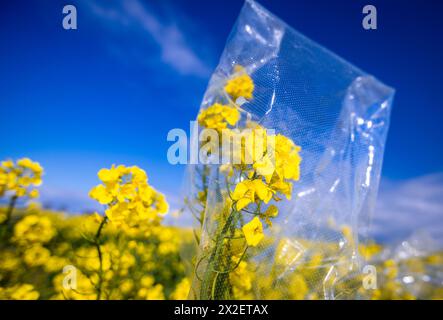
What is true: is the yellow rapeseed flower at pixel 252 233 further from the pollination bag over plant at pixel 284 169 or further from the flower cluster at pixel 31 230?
the flower cluster at pixel 31 230

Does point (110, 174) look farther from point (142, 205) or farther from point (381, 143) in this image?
point (381, 143)

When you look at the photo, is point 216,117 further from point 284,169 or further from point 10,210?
point 10,210

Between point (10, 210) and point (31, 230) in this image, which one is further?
point (31, 230)

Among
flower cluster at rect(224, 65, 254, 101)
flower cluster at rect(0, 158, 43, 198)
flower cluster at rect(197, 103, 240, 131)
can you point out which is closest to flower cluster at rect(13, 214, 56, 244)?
flower cluster at rect(0, 158, 43, 198)

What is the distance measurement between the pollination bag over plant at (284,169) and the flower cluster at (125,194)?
19 centimetres

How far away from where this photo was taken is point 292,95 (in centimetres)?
98

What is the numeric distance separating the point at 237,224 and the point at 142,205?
43 centimetres

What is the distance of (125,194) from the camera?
43.9 inches

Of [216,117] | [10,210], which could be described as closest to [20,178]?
[10,210]

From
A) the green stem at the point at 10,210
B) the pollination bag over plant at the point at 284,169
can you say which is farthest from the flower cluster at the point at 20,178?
the pollination bag over plant at the point at 284,169

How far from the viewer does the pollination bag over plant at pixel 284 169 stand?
33.7 inches

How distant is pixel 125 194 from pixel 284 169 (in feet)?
2.04

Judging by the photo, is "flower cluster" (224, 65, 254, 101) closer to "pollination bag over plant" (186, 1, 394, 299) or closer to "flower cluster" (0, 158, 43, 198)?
"pollination bag over plant" (186, 1, 394, 299)
